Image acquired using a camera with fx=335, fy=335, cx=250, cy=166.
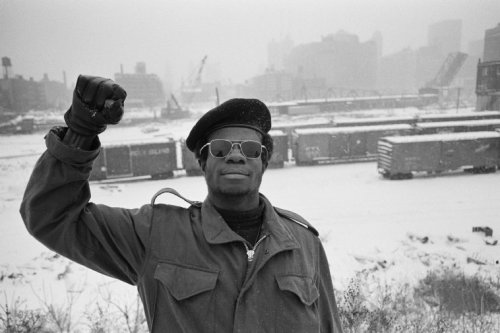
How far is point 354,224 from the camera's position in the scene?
10.2 meters

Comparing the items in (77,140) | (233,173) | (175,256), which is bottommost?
(175,256)

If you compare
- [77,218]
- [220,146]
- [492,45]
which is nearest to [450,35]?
[492,45]

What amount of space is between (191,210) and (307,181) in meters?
14.0

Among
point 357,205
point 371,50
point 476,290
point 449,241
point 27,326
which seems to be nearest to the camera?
point 27,326

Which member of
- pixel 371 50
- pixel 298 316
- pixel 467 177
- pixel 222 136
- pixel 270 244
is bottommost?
pixel 467 177

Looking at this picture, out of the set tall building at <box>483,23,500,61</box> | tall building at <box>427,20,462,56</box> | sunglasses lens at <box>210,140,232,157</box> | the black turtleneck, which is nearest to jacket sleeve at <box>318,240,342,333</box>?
the black turtleneck

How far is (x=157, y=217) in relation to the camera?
2080 mm

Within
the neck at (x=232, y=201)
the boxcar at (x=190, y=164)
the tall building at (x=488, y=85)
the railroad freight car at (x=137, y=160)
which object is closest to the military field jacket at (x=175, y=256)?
the neck at (x=232, y=201)

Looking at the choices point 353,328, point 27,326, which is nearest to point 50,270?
point 27,326

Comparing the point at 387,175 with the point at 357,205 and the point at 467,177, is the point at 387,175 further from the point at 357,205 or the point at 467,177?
the point at 357,205

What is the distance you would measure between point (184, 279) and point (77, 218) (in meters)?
0.69

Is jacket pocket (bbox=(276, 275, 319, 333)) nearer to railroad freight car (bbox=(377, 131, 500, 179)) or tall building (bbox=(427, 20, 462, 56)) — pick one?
railroad freight car (bbox=(377, 131, 500, 179))

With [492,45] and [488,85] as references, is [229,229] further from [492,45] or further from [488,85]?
[492,45]

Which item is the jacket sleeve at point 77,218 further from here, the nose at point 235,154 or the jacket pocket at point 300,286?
the jacket pocket at point 300,286
